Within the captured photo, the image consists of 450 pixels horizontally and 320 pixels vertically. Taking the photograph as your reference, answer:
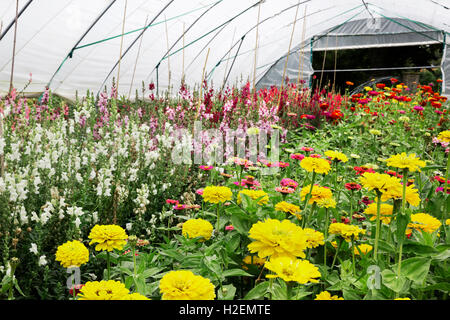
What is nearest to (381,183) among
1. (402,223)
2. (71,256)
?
(402,223)

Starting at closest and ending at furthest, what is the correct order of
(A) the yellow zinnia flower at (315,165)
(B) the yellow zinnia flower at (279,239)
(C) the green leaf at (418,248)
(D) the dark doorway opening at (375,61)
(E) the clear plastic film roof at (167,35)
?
(B) the yellow zinnia flower at (279,239), (C) the green leaf at (418,248), (A) the yellow zinnia flower at (315,165), (E) the clear plastic film roof at (167,35), (D) the dark doorway opening at (375,61)

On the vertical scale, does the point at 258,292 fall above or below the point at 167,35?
below

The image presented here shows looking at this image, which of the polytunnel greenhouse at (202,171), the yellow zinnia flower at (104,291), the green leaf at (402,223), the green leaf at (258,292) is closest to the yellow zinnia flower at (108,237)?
the polytunnel greenhouse at (202,171)

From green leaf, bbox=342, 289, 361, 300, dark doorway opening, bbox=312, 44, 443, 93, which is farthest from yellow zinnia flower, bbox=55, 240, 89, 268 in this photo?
dark doorway opening, bbox=312, 44, 443, 93

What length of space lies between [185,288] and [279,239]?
235 mm

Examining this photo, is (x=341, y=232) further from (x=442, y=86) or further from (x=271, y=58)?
(x=442, y=86)

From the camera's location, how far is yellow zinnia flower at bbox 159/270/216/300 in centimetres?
63

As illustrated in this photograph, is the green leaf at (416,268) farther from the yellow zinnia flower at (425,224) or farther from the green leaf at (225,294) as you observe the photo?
the green leaf at (225,294)

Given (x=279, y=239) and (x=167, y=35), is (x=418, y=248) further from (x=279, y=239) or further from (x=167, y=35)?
(x=167, y=35)

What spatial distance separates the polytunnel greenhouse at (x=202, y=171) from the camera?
940mm

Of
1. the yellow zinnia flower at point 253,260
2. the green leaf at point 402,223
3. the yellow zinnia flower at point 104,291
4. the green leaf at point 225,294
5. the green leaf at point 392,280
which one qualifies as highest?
the green leaf at point 402,223

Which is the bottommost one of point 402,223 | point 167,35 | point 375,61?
point 402,223

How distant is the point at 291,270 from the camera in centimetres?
71
